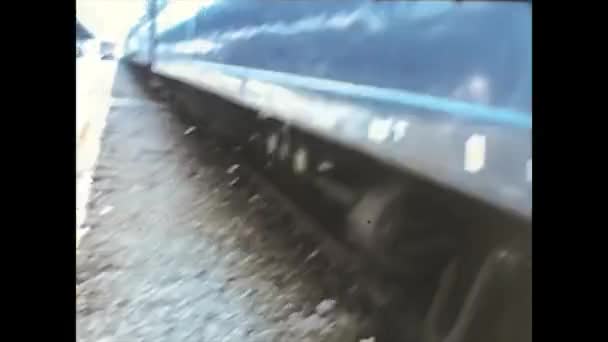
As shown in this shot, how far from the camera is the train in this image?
1315 mm

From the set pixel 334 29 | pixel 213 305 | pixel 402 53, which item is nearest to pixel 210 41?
pixel 334 29

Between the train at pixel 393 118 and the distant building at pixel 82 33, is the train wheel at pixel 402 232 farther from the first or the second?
the distant building at pixel 82 33

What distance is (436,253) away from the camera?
1.35 metres

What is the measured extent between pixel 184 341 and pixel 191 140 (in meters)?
0.33

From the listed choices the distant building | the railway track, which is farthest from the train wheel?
the distant building

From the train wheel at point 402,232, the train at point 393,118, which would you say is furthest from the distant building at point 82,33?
the train wheel at point 402,232

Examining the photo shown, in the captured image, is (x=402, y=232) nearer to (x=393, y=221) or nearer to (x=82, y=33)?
(x=393, y=221)

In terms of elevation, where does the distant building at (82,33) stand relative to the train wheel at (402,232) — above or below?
above

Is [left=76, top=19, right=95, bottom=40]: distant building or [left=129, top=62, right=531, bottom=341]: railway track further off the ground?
[left=76, top=19, right=95, bottom=40]: distant building

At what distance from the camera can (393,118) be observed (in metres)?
1.37

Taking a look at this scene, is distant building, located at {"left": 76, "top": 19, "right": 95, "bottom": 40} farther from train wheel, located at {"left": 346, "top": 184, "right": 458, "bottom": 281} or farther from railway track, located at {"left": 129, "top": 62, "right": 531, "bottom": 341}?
train wheel, located at {"left": 346, "top": 184, "right": 458, "bottom": 281}

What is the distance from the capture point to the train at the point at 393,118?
1.32 metres

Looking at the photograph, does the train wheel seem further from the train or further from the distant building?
the distant building
